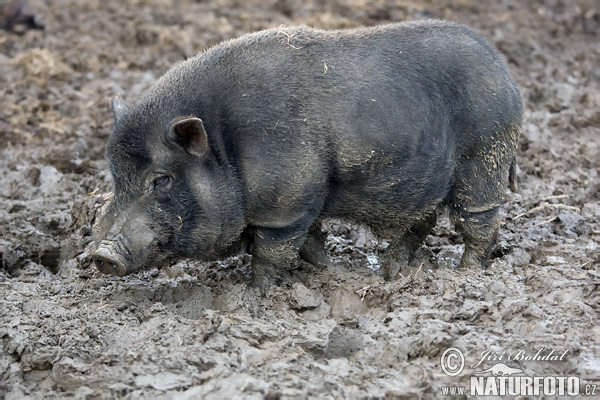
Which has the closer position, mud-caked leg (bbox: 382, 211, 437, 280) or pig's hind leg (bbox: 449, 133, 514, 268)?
pig's hind leg (bbox: 449, 133, 514, 268)

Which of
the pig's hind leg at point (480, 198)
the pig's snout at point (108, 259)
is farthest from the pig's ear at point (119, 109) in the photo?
the pig's hind leg at point (480, 198)

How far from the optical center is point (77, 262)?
4.77 m

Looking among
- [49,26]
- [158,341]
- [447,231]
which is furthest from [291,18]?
[158,341]

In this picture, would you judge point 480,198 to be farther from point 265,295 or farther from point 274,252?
point 265,295

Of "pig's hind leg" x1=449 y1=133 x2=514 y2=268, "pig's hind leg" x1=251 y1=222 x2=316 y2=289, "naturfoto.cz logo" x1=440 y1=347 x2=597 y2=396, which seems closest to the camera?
"naturfoto.cz logo" x1=440 y1=347 x2=597 y2=396

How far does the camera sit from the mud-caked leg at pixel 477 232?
4723 millimetres

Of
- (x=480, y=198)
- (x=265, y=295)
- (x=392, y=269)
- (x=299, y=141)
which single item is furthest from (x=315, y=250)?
(x=480, y=198)

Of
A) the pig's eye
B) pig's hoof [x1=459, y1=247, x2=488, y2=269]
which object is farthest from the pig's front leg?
pig's hoof [x1=459, y1=247, x2=488, y2=269]

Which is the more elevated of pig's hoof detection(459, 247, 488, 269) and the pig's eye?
the pig's eye

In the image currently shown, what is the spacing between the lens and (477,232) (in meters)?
4.75

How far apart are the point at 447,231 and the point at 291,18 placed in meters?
5.19

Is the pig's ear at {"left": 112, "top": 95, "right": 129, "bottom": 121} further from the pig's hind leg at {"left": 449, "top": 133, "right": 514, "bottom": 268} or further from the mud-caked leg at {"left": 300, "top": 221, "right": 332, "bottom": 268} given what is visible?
the pig's hind leg at {"left": 449, "top": 133, "right": 514, "bottom": 268}

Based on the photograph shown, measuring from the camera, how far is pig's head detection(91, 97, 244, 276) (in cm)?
403

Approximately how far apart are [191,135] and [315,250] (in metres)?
1.36
